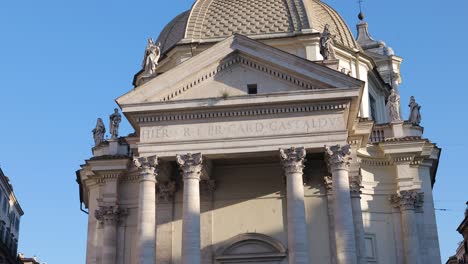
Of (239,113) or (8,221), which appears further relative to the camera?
(8,221)

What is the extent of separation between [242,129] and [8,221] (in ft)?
134

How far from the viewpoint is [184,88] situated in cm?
2545

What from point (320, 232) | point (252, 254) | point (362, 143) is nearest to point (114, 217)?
point (252, 254)

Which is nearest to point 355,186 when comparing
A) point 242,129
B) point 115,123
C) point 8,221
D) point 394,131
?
point 394,131

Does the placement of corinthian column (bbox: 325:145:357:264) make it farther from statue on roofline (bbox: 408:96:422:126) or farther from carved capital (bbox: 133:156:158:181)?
statue on roofline (bbox: 408:96:422:126)

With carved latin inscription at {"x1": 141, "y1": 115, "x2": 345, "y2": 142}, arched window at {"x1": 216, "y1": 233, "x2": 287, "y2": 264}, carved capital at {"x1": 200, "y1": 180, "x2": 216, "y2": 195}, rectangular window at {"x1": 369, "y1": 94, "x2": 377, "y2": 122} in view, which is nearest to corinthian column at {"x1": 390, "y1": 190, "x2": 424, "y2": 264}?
arched window at {"x1": 216, "y1": 233, "x2": 287, "y2": 264}

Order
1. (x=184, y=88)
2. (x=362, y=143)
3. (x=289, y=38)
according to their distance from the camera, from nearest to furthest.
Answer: (x=184, y=88), (x=362, y=143), (x=289, y=38)

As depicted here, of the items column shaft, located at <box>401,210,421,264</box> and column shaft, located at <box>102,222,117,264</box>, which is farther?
column shaft, located at <box>102,222,117,264</box>

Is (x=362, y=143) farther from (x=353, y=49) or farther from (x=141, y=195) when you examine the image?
(x=141, y=195)

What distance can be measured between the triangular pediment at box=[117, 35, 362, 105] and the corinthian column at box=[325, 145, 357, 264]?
2.78 metres

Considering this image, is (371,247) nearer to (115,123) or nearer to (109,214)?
(109,214)

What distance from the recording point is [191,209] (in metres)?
23.8

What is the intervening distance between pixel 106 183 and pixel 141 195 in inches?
206

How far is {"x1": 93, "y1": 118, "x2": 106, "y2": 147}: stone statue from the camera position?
30.9 m
